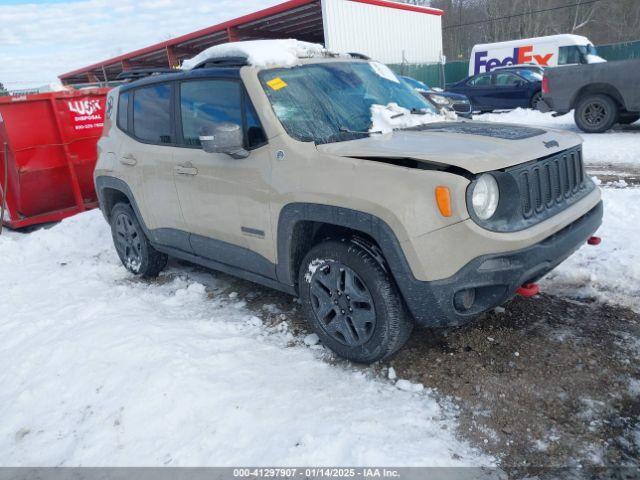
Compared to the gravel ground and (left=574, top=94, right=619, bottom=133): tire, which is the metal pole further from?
(left=574, top=94, right=619, bottom=133): tire

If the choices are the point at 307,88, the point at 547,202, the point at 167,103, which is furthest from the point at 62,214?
the point at 547,202

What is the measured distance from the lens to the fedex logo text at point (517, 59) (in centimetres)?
2003

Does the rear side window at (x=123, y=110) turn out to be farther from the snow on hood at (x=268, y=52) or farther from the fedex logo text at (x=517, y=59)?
the fedex logo text at (x=517, y=59)

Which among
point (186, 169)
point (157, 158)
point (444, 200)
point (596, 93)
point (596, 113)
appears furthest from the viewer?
point (596, 113)

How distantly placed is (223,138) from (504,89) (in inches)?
572

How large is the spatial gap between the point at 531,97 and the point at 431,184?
569 inches

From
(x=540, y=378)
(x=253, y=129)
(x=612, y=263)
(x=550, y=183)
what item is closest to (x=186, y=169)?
(x=253, y=129)

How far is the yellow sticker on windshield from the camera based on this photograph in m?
3.38

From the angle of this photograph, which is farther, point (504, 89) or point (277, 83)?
point (504, 89)

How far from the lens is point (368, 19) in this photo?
2008 centimetres

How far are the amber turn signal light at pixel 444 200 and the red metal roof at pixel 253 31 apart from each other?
53.0ft

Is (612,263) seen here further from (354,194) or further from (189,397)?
(189,397)

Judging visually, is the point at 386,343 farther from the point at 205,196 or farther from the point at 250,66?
the point at 250,66

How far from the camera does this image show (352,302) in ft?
9.84
